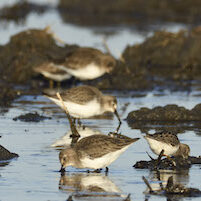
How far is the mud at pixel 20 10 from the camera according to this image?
123 feet

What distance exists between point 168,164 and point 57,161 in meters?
1.87

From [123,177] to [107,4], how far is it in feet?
107

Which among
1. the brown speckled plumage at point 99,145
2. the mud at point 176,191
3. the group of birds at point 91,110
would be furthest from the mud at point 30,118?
the mud at point 176,191

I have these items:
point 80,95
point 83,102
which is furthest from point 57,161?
point 80,95

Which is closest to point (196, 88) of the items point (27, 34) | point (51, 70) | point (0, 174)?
point (51, 70)

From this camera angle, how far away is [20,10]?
4000cm

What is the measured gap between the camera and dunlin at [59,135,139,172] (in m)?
10.7

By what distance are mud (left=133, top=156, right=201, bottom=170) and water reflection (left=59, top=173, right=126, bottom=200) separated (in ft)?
2.55

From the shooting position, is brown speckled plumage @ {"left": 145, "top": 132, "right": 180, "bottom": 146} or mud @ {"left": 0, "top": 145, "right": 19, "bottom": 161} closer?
brown speckled plumage @ {"left": 145, "top": 132, "right": 180, "bottom": 146}

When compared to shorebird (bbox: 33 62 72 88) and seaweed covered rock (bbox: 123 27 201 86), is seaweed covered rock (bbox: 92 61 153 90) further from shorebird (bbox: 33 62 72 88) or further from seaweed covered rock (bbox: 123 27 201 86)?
seaweed covered rock (bbox: 123 27 201 86)

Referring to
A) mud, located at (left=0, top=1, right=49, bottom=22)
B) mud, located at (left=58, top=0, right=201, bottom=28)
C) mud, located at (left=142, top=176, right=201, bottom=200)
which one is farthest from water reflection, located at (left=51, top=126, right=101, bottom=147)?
mud, located at (left=0, top=1, right=49, bottom=22)

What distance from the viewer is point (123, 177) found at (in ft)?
34.8

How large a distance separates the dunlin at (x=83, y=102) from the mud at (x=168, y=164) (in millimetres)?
3730

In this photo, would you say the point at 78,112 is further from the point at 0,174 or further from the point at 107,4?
the point at 107,4
